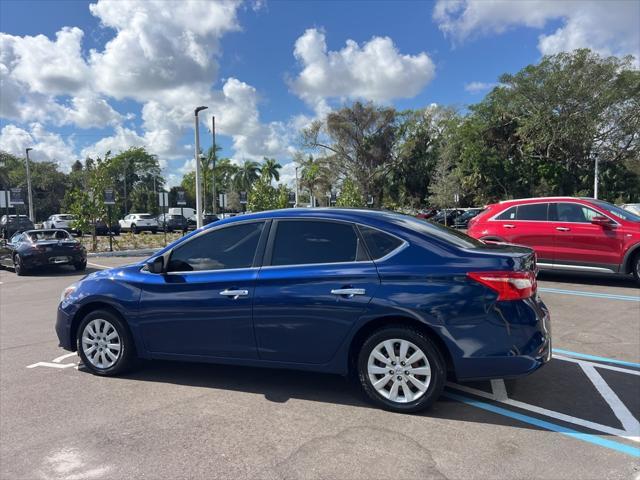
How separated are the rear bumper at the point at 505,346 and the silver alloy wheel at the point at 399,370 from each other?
280 millimetres

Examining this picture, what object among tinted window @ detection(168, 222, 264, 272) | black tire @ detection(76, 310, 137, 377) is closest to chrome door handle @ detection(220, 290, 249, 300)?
tinted window @ detection(168, 222, 264, 272)

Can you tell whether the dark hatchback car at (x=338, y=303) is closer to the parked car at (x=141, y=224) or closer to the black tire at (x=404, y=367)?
the black tire at (x=404, y=367)

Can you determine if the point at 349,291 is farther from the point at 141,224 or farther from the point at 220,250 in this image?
Answer: the point at 141,224

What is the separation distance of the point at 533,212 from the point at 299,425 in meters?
8.58

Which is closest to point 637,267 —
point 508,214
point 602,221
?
point 602,221

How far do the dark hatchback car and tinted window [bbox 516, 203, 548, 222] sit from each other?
6.76 meters

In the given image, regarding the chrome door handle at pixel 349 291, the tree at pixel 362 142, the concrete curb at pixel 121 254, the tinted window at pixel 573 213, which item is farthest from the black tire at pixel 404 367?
the tree at pixel 362 142

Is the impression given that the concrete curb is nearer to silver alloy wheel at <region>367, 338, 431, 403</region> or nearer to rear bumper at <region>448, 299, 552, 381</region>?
silver alloy wheel at <region>367, 338, 431, 403</region>

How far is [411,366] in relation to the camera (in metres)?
3.83

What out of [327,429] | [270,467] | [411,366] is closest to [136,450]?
[270,467]

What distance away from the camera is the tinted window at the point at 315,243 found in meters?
4.08

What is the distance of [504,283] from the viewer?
3691 mm

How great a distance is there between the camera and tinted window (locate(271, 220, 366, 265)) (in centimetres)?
408

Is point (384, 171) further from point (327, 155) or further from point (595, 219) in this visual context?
point (595, 219)
